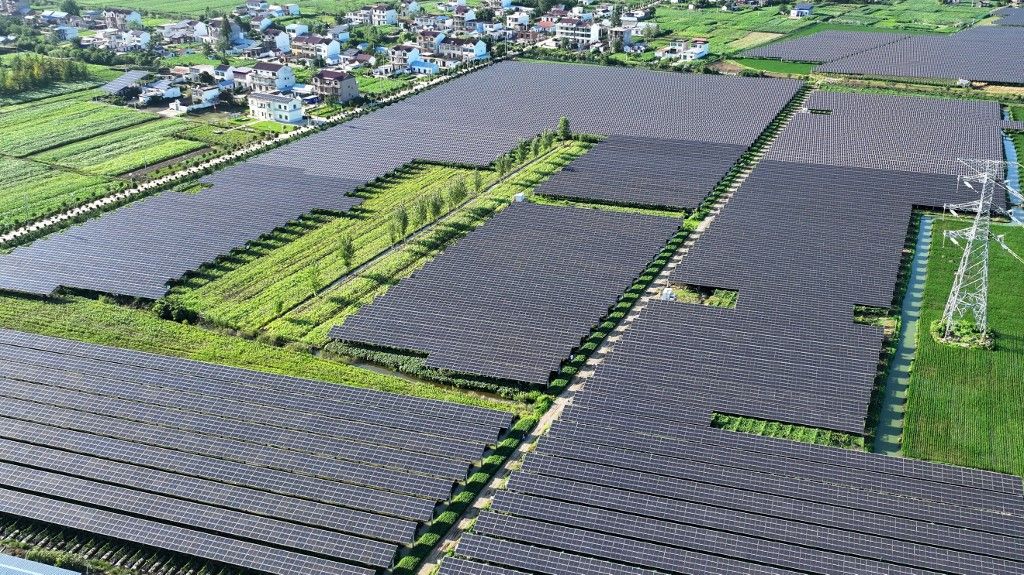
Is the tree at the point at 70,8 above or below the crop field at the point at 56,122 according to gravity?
above

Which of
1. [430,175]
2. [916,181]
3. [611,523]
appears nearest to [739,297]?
[611,523]

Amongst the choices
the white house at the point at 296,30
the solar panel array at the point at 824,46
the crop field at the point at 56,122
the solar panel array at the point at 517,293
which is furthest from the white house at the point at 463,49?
the solar panel array at the point at 517,293

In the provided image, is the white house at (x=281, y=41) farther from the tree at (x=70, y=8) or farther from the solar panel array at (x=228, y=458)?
the solar panel array at (x=228, y=458)

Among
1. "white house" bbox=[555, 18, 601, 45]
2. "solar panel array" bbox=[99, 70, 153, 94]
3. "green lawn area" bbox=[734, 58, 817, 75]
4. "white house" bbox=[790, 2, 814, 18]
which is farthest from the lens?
"white house" bbox=[790, 2, 814, 18]

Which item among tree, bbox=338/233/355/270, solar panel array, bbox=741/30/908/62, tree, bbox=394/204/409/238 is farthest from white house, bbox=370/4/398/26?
tree, bbox=338/233/355/270

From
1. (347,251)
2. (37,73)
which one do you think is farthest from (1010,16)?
(37,73)

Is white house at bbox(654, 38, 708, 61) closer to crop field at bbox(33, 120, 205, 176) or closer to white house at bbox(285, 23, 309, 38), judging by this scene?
white house at bbox(285, 23, 309, 38)

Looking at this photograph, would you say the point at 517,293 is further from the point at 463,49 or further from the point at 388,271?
the point at 463,49
